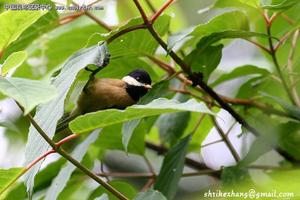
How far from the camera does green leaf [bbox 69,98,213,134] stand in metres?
1.66

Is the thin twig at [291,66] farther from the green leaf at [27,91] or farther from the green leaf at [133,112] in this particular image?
the green leaf at [27,91]

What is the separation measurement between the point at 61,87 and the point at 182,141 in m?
0.97

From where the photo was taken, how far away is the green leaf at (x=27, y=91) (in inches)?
58.7

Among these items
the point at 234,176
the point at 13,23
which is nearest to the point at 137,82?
the point at 234,176

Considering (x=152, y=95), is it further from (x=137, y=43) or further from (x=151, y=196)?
(x=151, y=196)

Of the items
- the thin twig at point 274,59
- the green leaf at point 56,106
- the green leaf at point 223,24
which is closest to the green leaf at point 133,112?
the green leaf at point 56,106

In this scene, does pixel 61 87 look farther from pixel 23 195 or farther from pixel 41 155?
pixel 23 195

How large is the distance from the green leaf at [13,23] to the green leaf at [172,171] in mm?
1048

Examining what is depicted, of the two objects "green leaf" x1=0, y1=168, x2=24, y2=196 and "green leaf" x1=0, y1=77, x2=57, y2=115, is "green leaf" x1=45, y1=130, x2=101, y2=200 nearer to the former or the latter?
"green leaf" x1=0, y1=168, x2=24, y2=196

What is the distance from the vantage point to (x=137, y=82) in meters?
3.34

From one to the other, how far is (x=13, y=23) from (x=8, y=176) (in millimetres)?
537

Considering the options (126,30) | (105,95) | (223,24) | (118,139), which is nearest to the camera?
(126,30)

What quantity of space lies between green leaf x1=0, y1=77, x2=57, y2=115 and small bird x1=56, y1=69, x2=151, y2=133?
1.78 metres

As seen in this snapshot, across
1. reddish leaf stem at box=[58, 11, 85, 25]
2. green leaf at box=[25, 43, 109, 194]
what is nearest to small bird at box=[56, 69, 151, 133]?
reddish leaf stem at box=[58, 11, 85, 25]
